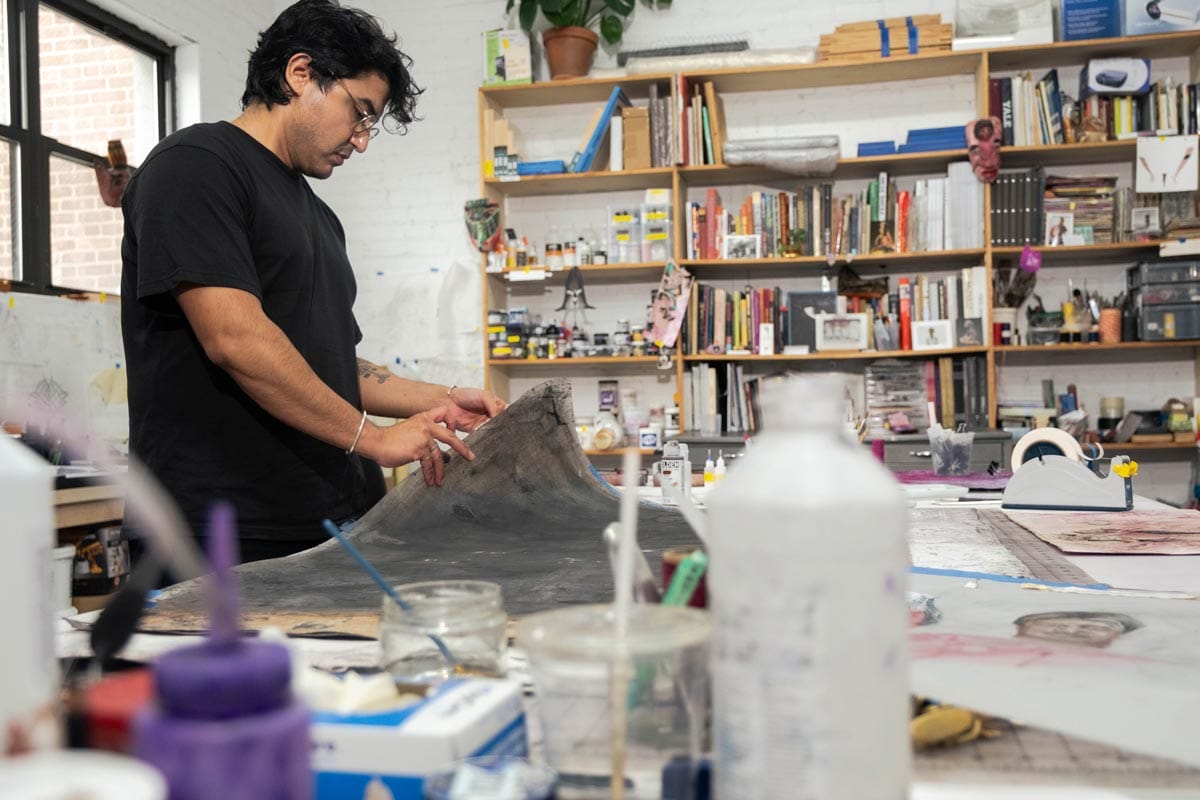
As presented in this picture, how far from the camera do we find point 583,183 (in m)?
5.03

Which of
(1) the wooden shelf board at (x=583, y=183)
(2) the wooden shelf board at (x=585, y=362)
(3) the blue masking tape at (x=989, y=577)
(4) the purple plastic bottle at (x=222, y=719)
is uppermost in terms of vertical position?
(1) the wooden shelf board at (x=583, y=183)

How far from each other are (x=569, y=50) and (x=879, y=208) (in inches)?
66.0

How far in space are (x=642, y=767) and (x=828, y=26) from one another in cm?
492

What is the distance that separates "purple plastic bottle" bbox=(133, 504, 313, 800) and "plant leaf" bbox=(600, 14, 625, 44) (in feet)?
16.0

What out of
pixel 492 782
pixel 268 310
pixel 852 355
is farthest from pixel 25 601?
pixel 852 355

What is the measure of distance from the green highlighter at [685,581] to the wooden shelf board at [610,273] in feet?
13.7

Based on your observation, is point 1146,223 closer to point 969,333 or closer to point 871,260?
point 969,333

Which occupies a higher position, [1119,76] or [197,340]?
[1119,76]

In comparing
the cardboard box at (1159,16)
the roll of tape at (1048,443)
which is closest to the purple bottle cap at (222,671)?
the roll of tape at (1048,443)

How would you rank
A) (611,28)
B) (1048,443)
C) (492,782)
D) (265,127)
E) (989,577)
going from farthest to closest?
(611,28) < (1048,443) < (265,127) < (989,577) < (492,782)

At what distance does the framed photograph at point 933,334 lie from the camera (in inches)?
179

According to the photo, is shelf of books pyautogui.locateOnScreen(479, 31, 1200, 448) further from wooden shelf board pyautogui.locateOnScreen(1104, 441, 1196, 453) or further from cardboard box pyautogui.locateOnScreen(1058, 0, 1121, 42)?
wooden shelf board pyautogui.locateOnScreen(1104, 441, 1196, 453)

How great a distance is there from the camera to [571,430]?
7.19 ft

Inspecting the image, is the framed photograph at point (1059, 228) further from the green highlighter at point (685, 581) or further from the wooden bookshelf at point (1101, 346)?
the green highlighter at point (685, 581)
